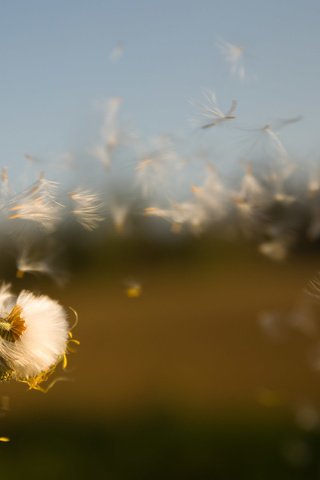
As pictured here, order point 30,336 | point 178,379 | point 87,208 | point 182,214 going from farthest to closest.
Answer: point 178,379 < point 182,214 < point 87,208 < point 30,336

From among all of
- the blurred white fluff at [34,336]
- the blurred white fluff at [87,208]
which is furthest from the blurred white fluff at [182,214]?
the blurred white fluff at [34,336]

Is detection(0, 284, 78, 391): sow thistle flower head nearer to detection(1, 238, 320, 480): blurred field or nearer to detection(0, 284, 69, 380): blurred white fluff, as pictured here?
detection(0, 284, 69, 380): blurred white fluff

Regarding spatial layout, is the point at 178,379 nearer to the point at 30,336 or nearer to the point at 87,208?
the point at 87,208

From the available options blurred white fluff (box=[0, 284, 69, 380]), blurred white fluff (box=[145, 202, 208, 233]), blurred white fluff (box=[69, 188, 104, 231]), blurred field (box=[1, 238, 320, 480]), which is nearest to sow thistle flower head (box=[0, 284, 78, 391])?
blurred white fluff (box=[0, 284, 69, 380])

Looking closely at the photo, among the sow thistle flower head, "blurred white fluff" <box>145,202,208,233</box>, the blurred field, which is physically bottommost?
the sow thistle flower head

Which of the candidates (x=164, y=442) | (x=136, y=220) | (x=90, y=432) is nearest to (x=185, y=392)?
(x=90, y=432)

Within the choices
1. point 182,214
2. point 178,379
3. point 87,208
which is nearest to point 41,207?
point 87,208

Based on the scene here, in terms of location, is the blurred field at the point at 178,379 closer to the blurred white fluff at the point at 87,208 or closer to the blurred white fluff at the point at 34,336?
the blurred white fluff at the point at 34,336
